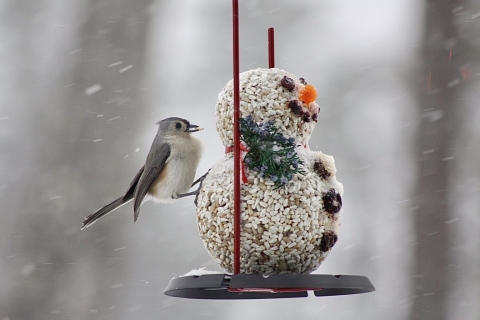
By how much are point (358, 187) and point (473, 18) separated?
6.30 feet

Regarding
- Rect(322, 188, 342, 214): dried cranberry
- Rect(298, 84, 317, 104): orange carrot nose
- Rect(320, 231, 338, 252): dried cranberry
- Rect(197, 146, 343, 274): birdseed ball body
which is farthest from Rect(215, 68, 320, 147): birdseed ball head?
Rect(320, 231, 338, 252): dried cranberry

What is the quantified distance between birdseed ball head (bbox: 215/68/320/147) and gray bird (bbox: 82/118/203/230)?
0.43 meters

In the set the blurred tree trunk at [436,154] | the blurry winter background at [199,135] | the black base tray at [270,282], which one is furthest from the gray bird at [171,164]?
the blurred tree trunk at [436,154]

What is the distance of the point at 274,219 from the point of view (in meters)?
2.23

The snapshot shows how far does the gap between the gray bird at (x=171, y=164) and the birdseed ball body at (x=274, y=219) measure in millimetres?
405

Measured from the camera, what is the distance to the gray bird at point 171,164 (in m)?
2.76

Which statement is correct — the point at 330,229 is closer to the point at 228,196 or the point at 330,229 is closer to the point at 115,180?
the point at 228,196

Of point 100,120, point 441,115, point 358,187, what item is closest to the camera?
point 441,115

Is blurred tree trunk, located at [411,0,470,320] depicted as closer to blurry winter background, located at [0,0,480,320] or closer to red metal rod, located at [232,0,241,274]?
blurry winter background, located at [0,0,480,320]

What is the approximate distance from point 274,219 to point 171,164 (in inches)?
28.2

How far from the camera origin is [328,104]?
20.1 ft

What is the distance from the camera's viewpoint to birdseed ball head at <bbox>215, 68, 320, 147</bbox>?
7.63ft

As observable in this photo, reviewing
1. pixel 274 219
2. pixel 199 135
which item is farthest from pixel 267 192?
pixel 199 135

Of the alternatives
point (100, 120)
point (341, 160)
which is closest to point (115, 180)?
point (100, 120)
